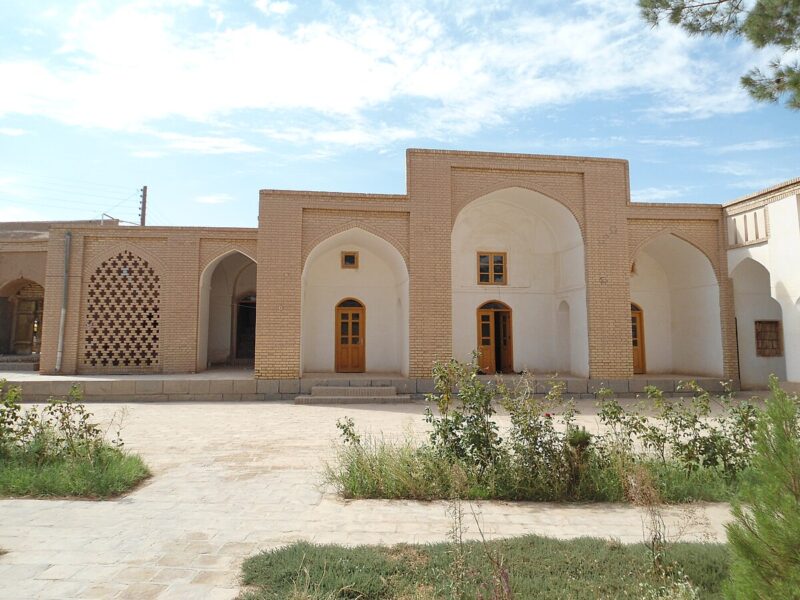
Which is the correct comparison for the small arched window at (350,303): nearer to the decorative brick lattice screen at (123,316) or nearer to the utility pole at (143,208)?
the decorative brick lattice screen at (123,316)

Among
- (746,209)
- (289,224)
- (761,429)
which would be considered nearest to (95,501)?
(761,429)

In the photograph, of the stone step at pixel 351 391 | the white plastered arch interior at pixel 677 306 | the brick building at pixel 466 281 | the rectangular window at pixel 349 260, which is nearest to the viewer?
the stone step at pixel 351 391

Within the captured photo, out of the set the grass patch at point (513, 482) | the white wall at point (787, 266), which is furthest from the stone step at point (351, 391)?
the white wall at point (787, 266)

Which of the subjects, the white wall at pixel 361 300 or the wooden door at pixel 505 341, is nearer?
the white wall at pixel 361 300

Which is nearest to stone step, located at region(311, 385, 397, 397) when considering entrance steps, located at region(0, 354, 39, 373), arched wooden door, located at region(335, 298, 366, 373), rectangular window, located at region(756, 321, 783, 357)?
arched wooden door, located at region(335, 298, 366, 373)

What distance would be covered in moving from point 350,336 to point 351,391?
303 centimetres

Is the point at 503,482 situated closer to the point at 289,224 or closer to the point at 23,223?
the point at 289,224

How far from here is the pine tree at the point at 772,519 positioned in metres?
1.48

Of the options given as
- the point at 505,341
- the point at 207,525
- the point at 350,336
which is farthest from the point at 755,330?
the point at 207,525

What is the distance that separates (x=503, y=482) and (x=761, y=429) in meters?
3.14

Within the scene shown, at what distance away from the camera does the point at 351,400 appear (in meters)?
11.2

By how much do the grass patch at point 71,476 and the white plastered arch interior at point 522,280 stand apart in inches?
389

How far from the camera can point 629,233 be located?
42.2ft

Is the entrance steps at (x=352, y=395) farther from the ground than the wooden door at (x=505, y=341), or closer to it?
closer to it
